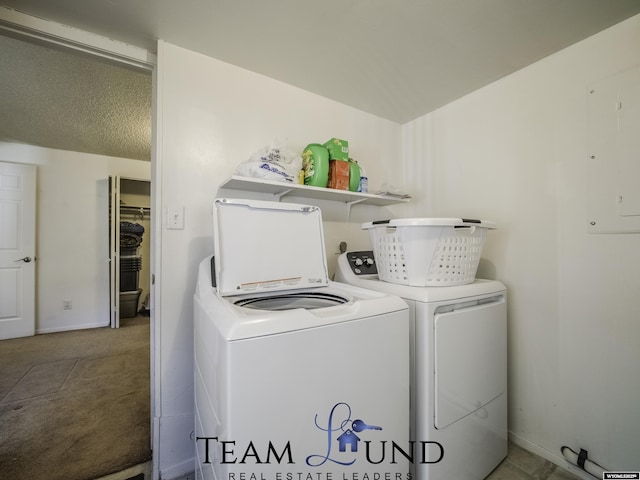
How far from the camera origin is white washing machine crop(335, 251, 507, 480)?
1.12m

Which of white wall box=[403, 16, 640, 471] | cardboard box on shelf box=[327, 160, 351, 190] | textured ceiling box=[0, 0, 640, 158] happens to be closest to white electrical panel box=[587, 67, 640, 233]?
white wall box=[403, 16, 640, 471]

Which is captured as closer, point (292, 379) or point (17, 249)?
point (292, 379)

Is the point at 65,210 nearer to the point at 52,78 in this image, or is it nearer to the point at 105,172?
the point at 105,172

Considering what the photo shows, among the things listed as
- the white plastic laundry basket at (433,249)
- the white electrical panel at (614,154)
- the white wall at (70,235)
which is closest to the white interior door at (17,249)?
the white wall at (70,235)

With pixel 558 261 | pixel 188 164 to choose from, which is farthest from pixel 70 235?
pixel 558 261

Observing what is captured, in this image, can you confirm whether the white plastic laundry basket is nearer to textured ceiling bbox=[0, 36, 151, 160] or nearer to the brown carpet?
the brown carpet

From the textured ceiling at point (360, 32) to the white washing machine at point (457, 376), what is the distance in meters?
1.26

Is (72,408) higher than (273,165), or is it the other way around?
(273,165)

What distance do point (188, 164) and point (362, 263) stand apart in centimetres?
115

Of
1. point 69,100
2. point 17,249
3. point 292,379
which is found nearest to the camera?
point 292,379

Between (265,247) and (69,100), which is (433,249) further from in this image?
(69,100)

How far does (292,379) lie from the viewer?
0.77 meters

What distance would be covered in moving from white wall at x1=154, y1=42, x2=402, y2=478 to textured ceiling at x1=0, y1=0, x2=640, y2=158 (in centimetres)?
14

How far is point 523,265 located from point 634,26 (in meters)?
1.21
